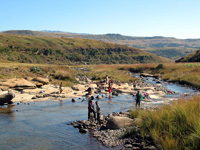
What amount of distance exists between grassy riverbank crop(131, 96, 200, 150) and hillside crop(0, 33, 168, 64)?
84135mm

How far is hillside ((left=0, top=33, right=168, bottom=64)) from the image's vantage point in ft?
342

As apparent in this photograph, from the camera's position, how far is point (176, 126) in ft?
33.0

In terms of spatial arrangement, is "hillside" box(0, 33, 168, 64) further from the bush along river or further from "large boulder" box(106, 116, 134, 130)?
"large boulder" box(106, 116, 134, 130)

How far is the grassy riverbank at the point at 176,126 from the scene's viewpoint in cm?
884

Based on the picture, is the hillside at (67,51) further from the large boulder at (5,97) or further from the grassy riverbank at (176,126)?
the grassy riverbank at (176,126)

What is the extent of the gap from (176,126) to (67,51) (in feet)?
408

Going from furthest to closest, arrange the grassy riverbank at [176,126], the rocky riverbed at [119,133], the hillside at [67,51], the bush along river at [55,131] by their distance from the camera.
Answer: the hillside at [67,51] → the bush along river at [55,131] → the rocky riverbed at [119,133] → the grassy riverbank at [176,126]

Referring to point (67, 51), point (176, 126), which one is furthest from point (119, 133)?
point (67, 51)

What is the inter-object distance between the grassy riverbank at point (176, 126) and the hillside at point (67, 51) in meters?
84.1

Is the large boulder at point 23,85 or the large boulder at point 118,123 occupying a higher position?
the large boulder at point 118,123

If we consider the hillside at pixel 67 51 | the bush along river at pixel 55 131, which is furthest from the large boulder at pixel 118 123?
the hillside at pixel 67 51

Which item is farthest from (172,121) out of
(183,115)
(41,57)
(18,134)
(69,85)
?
(41,57)

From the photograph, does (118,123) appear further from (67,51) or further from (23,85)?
(67,51)

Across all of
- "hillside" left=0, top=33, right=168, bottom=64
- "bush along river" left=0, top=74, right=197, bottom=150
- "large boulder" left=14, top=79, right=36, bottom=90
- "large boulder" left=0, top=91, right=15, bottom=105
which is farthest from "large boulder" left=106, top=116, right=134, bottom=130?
"hillside" left=0, top=33, right=168, bottom=64
